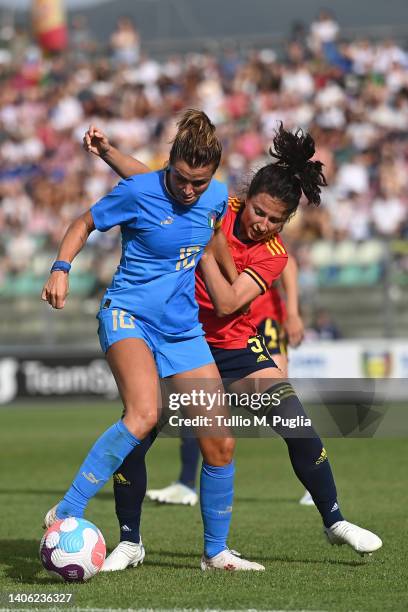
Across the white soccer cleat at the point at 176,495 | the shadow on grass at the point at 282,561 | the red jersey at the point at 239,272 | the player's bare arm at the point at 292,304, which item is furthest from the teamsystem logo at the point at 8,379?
the red jersey at the point at 239,272

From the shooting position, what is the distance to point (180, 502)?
29.5 ft

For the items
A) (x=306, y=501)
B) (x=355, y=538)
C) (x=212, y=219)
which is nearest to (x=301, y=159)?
(x=212, y=219)

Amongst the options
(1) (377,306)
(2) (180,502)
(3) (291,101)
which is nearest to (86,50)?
(3) (291,101)

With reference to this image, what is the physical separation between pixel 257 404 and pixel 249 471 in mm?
5163

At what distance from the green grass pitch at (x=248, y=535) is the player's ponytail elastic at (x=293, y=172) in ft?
6.42

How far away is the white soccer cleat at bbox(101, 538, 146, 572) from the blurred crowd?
41.1 ft

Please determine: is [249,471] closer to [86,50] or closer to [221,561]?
[221,561]

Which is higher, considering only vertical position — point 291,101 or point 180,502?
point 291,101

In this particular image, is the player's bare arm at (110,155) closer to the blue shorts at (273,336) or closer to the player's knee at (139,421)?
the player's knee at (139,421)

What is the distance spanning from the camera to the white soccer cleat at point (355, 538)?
600cm

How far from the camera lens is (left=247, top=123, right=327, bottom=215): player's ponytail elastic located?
6.14m

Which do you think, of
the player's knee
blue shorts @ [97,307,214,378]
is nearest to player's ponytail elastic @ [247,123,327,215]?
blue shorts @ [97,307,214,378]

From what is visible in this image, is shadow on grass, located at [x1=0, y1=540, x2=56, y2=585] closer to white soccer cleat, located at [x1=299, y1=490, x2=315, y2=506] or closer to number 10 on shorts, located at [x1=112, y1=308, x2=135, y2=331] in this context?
number 10 on shorts, located at [x1=112, y1=308, x2=135, y2=331]

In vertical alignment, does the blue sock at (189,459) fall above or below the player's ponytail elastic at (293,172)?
below
